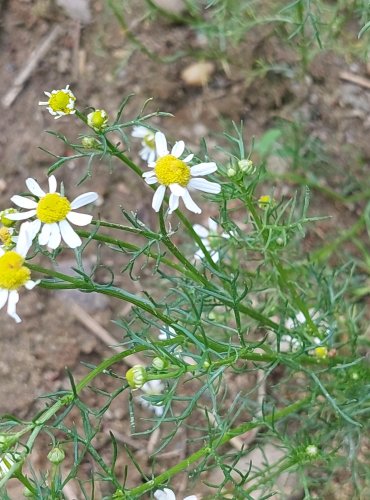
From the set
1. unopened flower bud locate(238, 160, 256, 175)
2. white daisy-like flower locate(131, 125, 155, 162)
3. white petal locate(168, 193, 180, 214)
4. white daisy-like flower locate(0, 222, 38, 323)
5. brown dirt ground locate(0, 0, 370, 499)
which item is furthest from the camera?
brown dirt ground locate(0, 0, 370, 499)

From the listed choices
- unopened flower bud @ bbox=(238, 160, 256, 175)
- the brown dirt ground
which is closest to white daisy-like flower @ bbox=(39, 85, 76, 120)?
unopened flower bud @ bbox=(238, 160, 256, 175)

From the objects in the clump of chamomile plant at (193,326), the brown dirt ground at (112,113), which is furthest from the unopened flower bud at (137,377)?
the brown dirt ground at (112,113)

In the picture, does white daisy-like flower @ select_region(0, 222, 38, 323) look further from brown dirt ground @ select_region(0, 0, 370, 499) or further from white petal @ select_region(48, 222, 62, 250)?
brown dirt ground @ select_region(0, 0, 370, 499)

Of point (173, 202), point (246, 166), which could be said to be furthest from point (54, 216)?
point (246, 166)

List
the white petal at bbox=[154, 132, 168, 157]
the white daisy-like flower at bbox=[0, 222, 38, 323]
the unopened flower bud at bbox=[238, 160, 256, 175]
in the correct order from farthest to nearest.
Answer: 1. the unopened flower bud at bbox=[238, 160, 256, 175]
2. the white petal at bbox=[154, 132, 168, 157]
3. the white daisy-like flower at bbox=[0, 222, 38, 323]

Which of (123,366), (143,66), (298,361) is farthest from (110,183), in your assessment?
(298,361)

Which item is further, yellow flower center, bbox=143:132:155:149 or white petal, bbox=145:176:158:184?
yellow flower center, bbox=143:132:155:149

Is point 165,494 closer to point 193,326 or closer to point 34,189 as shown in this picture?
point 193,326
